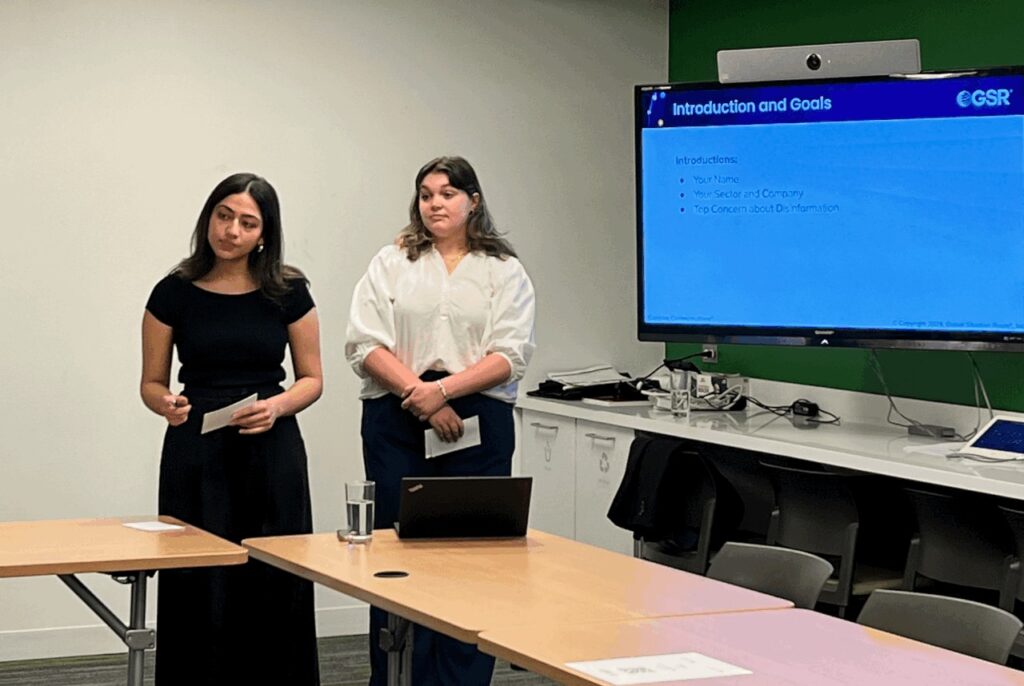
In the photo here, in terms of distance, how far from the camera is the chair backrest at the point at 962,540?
13.8 feet

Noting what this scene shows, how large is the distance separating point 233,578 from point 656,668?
6.66ft

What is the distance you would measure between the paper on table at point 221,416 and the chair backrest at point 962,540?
1.83 meters

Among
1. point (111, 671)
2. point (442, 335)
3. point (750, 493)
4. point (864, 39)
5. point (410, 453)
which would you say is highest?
point (864, 39)

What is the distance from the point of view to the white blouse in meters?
4.58

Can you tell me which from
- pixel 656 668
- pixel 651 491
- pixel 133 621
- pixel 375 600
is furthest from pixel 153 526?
pixel 651 491

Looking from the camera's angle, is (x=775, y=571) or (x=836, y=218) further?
(x=836, y=218)

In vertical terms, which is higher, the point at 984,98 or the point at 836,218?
the point at 984,98

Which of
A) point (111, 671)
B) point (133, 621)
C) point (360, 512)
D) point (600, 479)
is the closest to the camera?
point (133, 621)

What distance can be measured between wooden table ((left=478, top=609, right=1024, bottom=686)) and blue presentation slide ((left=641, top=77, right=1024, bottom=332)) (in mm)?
2165

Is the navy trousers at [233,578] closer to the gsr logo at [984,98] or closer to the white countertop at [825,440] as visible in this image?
the white countertop at [825,440]

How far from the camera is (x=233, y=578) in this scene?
4.24 m

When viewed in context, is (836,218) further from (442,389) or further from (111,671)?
(111,671)

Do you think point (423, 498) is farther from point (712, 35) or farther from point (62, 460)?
point (712, 35)

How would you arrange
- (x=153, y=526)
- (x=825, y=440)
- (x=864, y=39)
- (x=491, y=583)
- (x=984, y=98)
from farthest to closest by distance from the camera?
(x=864, y=39)
(x=825, y=440)
(x=984, y=98)
(x=153, y=526)
(x=491, y=583)
